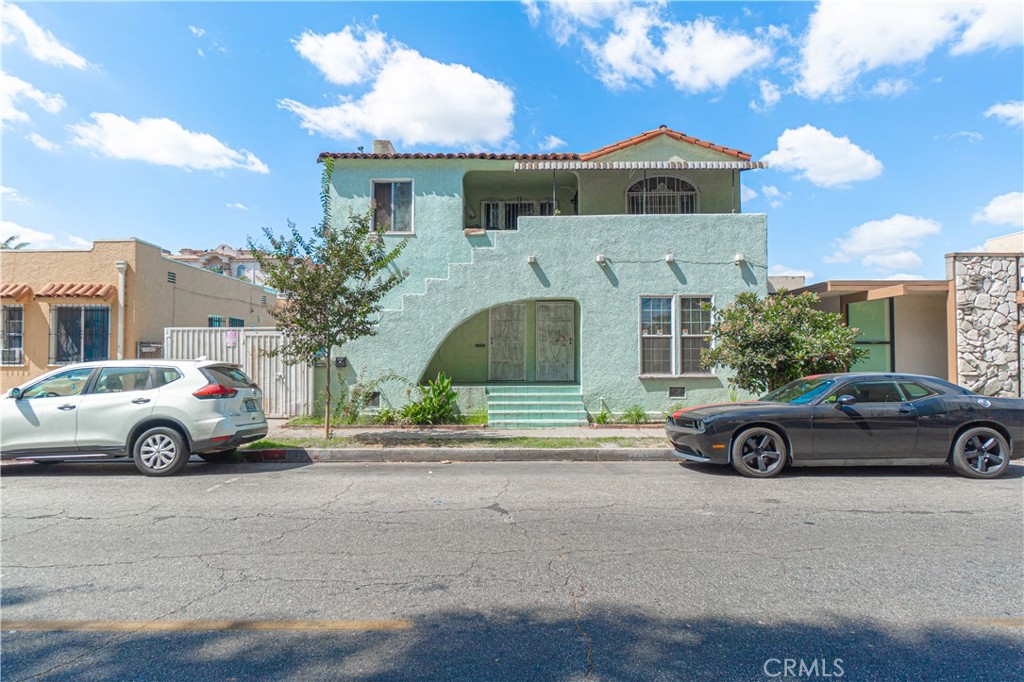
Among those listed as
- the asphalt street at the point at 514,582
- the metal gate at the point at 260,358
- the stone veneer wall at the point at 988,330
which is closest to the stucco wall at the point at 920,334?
the stone veneer wall at the point at 988,330

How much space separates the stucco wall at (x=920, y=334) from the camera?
14078mm

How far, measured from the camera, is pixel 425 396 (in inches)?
472

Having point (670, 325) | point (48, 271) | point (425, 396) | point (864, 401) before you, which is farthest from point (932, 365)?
point (48, 271)

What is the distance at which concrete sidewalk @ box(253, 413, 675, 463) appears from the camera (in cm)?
909

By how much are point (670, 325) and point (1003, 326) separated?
Result: 762 cm

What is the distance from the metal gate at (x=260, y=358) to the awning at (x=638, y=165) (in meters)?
7.13

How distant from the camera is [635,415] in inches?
472

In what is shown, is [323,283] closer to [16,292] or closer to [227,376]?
[227,376]

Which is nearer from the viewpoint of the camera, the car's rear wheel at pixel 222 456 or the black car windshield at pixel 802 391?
the black car windshield at pixel 802 391

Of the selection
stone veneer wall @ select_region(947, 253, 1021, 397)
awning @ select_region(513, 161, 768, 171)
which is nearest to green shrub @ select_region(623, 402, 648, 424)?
awning @ select_region(513, 161, 768, 171)

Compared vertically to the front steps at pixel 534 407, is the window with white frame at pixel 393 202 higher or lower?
higher

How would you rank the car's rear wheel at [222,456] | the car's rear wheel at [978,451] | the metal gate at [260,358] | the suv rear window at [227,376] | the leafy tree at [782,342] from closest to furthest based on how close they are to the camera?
the car's rear wheel at [978,451]
the suv rear window at [227,376]
the car's rear wheel at [222,456]
the leafy tree at [782,342]
the metal gate at [260,358]

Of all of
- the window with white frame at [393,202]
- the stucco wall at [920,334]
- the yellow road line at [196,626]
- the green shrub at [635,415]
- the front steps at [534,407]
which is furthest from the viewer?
the stucco wall at [920,334]

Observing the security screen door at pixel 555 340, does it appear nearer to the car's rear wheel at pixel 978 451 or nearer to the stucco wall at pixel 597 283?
the stucco wall at pixel 597 283
